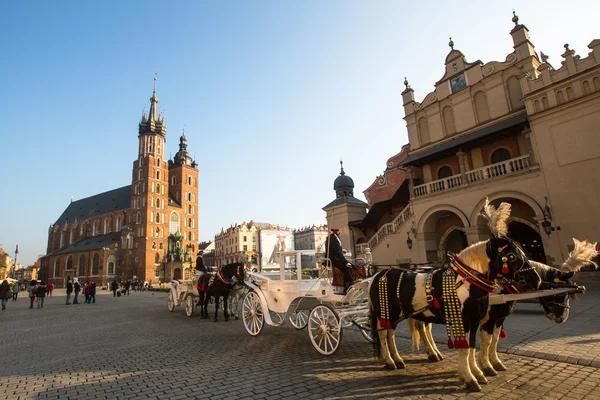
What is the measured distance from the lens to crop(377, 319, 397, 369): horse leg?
17.5ft

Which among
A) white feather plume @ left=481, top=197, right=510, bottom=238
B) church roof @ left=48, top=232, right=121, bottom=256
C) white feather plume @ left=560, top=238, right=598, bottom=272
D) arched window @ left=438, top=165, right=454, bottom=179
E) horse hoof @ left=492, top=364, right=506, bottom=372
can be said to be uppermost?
church roof @ left=48, top=232, right=121, bottom=256

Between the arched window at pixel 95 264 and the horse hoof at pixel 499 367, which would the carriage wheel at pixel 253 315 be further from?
the arched window at pixel 95 264

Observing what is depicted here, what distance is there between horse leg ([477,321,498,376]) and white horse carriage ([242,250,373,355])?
173 cm

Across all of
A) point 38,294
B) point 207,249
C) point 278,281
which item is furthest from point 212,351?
point 207,249

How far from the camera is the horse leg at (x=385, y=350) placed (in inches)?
210

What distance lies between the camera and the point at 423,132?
70.2 ft

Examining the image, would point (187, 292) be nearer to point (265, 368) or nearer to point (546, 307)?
point (265, 368)

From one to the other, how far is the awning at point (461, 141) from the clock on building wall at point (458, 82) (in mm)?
3433

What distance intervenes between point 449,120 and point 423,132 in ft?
5.75

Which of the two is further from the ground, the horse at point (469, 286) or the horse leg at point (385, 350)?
the horse at point (469, 286)

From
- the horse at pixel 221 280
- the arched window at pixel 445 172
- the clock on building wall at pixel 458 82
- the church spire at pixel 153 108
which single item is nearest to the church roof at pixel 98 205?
the church spire at pixel 153 108

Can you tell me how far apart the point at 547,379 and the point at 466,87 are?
18.6 m

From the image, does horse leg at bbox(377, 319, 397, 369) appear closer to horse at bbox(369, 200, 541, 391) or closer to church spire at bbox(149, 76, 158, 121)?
horse at bbox(369, 200, 541, 391)

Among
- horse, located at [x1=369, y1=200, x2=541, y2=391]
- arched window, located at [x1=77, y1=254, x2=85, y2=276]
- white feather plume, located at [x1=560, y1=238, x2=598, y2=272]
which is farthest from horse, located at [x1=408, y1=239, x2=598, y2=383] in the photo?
arched window, located at [x1=77, y1=254, x2=85, y2=276]
